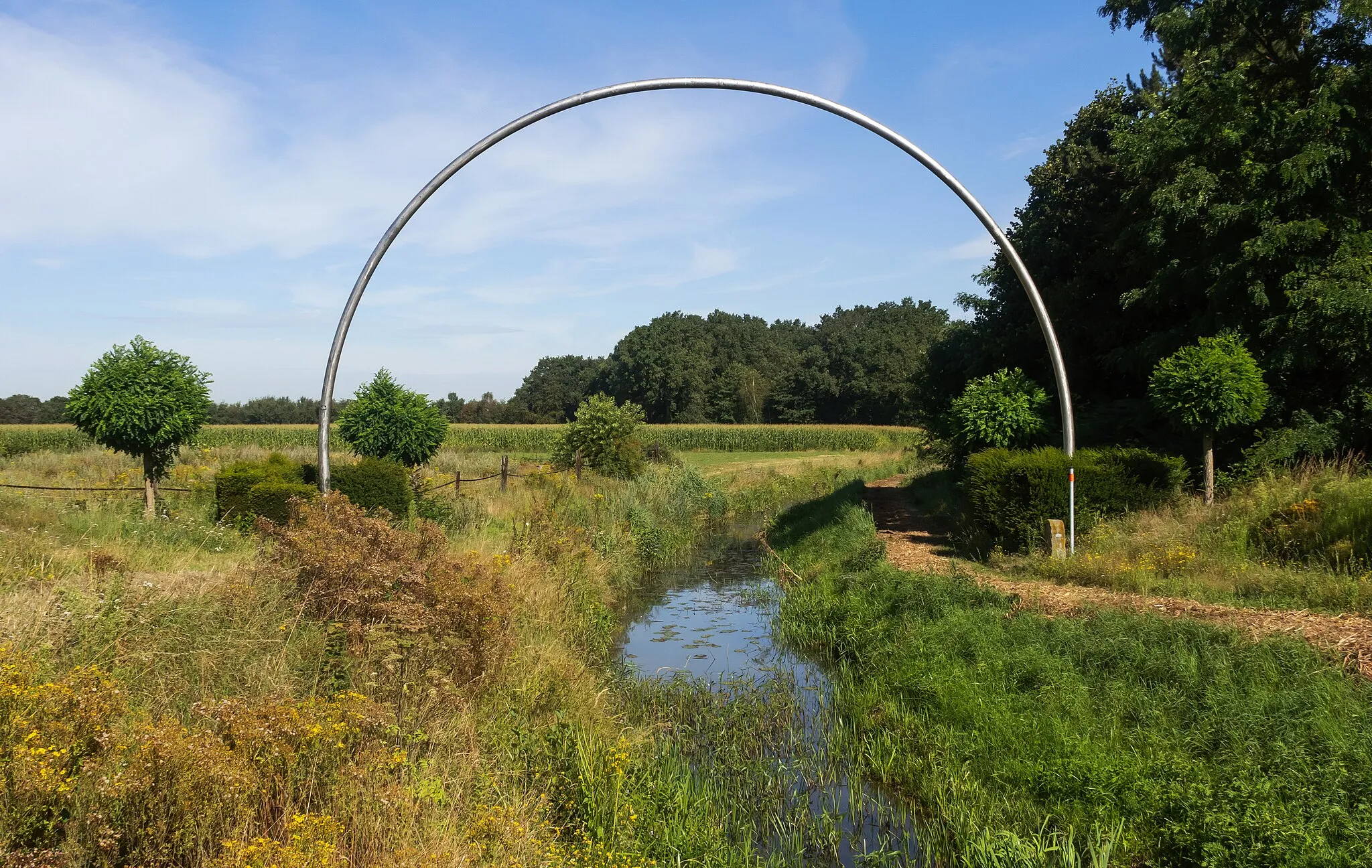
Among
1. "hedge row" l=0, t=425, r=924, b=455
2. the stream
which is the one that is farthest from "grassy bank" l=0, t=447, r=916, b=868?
"hedge row" l=0, t=425, r=924, b=455

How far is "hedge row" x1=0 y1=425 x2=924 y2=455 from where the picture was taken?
46156 millimetres

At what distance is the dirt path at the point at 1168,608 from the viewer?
691 cm

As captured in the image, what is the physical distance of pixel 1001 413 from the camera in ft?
48.5

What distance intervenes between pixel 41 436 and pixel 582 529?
33.9 m

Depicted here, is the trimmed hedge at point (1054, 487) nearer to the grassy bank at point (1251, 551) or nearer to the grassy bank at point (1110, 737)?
the grassy bank at point (1251, 551)

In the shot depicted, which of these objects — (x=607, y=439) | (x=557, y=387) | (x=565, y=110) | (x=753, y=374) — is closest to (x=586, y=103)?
(x=565, y=110)

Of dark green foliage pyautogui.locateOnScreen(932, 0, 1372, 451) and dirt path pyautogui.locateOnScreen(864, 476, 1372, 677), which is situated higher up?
dark green foliage pyautogui.locateOnScreen(932, 0, 1372, 451)

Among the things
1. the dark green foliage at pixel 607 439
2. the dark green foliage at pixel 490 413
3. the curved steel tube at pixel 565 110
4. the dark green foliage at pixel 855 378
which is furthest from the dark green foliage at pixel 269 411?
the curved steel tube at pixel 565 110

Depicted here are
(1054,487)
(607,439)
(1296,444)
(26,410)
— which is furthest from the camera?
(26,410)

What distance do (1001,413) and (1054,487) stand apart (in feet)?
9.07

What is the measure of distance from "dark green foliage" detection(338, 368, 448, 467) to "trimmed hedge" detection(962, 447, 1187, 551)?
1063cm

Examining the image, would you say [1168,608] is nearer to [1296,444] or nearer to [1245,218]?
[1296,444]

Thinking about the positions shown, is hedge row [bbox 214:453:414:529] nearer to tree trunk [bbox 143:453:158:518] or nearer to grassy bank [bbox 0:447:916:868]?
tree trunk [bbox 143:453:158:518]

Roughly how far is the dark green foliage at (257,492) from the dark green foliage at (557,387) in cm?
7063
